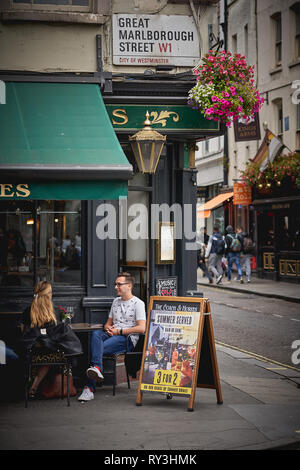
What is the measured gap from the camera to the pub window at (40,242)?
30.9 ft

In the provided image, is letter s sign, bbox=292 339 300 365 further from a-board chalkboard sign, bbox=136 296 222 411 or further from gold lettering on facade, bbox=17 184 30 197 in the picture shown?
gold lettering on facade, bbox=17 184 30 197

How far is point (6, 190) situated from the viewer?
25.9ft

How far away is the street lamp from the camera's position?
9.67 m

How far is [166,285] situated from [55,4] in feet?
15.2

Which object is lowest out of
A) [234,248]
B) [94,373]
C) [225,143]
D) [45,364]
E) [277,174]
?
[94,373]

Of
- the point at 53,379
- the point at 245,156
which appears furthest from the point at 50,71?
the point at 245,156

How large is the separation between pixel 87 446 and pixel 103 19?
6.27m

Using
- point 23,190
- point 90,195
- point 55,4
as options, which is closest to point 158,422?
point 90,195

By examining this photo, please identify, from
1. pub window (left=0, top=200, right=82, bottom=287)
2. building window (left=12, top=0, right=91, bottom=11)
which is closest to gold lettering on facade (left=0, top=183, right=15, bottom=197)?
pub window (left=0, top=200, right=82, bottom=287)

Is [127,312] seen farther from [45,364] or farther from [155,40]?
[155,40]

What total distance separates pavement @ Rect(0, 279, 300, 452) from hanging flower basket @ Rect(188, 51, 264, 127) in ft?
12.6

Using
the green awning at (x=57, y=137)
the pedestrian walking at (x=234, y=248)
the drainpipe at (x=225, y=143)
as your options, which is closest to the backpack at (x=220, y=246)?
the pedestrian walking at (x=234, y=248)

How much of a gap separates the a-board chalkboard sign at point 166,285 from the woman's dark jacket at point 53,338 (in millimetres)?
3083
